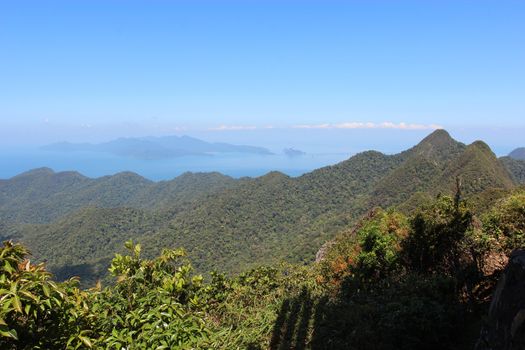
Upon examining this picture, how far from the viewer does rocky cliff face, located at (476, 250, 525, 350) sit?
2.93 metres

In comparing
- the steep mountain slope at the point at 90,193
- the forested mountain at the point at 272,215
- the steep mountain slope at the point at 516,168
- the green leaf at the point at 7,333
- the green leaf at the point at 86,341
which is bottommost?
the steep mountain slope at the point at 90,193

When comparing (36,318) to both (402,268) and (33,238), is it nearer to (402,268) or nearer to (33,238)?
(402,268)

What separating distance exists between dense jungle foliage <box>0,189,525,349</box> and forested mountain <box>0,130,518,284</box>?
3757 centimetres

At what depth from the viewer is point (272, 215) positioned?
3351 inches

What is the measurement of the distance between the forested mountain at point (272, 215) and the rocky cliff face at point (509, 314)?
4187cm

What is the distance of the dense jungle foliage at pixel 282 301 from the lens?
2.40 metres

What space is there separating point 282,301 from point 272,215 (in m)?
79.3

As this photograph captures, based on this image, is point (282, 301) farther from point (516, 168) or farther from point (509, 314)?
point (516, 168)

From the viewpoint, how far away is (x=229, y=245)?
232 feet

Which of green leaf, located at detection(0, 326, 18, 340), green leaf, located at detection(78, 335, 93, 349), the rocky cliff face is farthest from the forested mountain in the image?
green leaf, located at detection(0, 326, 18, 340)

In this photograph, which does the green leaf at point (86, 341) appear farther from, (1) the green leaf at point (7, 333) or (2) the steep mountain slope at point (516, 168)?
(2) the steep mountain slope at point (516, 168)

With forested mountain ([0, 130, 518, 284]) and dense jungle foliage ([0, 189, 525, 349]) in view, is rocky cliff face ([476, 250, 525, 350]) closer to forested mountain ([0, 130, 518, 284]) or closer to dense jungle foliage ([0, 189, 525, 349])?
dense jungle foliage ([0, 189, 525, 349])

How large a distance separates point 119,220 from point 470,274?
10083 centimetres

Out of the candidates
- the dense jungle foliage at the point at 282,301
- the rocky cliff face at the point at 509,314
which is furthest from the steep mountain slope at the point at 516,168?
the rocky cliff face at the point at 509,314
